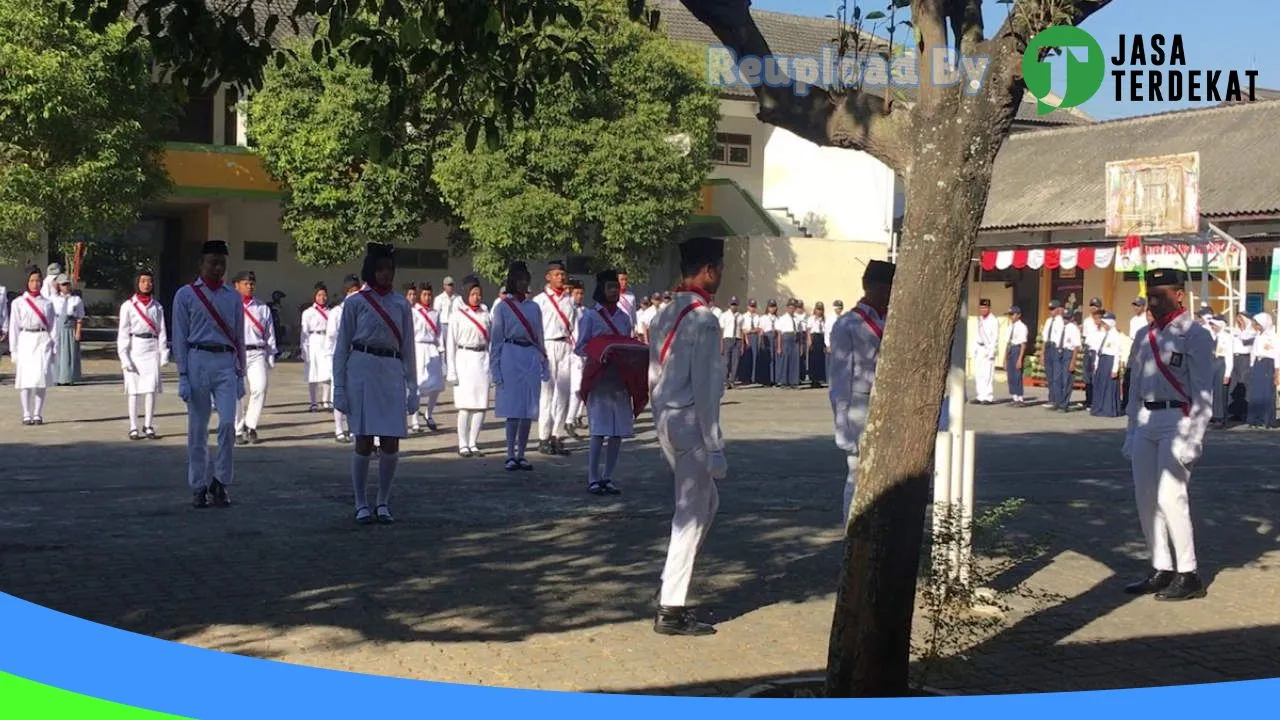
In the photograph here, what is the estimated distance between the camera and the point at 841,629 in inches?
206

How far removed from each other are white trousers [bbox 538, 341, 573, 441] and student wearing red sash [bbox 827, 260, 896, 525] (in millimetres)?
5874

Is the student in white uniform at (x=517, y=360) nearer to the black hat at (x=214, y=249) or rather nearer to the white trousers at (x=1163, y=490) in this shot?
the black hat at (x=214, y=249)

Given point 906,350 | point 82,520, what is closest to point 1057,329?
point 82,520

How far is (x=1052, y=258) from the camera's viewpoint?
3069 centimetres

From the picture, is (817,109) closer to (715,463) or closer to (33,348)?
(715,463)

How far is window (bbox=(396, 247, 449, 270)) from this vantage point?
36.8 metres

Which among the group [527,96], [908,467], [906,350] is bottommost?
[908,467]

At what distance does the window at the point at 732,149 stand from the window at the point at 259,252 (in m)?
12.0

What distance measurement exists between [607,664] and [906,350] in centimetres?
202

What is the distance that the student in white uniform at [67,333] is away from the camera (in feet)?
71.1

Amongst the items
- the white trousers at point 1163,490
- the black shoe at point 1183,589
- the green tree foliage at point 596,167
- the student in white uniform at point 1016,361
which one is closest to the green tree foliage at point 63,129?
the green tree foliage at point 596,167

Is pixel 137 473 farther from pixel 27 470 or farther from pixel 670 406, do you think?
pixel 670 406

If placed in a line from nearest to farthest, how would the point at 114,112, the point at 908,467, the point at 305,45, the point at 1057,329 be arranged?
the point at 908,467
the point at 1057,329
the point at 114,112
the point at 305,45

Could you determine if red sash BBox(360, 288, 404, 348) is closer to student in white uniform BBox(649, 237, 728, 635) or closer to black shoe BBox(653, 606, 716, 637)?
student in white uniform BBox(649, 237, 728, 635)
